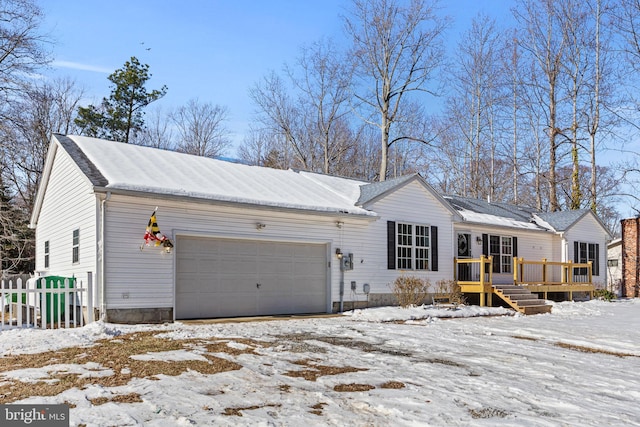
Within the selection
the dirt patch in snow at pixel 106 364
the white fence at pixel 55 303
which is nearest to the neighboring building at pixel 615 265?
the dirt patch in snow at pixel 106 364

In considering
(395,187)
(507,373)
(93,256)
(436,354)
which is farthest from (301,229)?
(507,373)

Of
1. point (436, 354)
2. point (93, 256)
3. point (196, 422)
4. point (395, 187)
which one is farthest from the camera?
point (395, 187)

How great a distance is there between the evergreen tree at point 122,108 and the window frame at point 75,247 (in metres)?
18.8

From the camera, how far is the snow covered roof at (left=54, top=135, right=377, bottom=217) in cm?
1145

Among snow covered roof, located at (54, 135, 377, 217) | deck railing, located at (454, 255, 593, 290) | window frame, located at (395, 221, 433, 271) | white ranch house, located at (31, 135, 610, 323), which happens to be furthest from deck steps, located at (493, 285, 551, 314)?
snow covered roof, located at (54, 135, 377, 217)

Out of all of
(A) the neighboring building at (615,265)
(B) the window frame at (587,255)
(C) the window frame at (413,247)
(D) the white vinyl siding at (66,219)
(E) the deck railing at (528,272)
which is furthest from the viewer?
(A) the neighboring building at (615,265)

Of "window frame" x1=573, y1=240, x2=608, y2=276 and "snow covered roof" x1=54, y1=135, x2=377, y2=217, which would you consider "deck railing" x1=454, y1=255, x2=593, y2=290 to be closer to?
"window frame" x1=573, y1=240, x2=608, y2=276

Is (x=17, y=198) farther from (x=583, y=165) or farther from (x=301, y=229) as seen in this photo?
(x=583, y=165)

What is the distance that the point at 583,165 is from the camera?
122 feet

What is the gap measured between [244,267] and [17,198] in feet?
75.8

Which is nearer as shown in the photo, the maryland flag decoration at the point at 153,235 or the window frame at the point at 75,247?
the maryland flag decoration at the point at 153,235

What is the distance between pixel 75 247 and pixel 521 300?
42.9 ft

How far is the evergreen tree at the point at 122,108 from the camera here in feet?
96.2

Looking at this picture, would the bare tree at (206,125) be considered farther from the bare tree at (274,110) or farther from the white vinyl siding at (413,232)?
the white vinyl siding at (413,232)
